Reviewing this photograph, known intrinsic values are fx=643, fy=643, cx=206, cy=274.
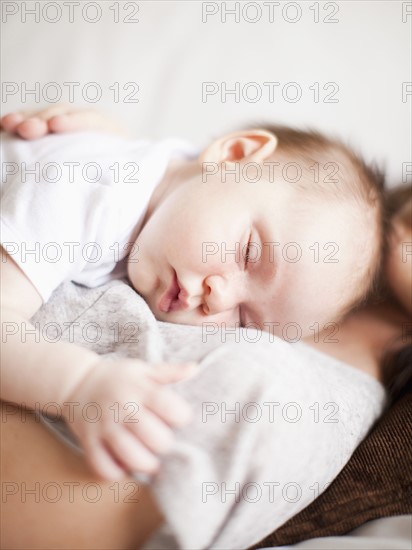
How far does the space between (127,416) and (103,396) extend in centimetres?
4

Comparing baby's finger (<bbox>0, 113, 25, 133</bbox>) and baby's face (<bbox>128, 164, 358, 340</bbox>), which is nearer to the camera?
baby's face (<bbox>128, 164, 358, 340</bbox>)

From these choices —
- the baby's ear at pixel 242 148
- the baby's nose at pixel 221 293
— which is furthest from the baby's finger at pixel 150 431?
the baby's ear at pixel 242 148

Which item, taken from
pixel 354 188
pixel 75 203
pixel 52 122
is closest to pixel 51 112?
pixel 52 122

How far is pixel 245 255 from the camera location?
1.03m

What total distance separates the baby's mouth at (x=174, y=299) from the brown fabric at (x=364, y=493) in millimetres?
344

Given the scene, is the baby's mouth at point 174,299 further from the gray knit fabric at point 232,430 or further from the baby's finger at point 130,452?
the baby's finger at point 130,452

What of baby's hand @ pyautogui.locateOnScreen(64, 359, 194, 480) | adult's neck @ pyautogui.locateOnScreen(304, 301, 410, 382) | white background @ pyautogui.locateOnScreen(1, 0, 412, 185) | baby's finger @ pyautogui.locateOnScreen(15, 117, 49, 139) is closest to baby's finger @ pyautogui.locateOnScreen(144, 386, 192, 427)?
baby's hand @ pyautogui.locateOnScreen(64, 359, 194, 480)

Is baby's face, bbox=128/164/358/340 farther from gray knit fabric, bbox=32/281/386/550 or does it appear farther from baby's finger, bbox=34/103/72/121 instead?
baby's finger, bbox=34/103/72/121

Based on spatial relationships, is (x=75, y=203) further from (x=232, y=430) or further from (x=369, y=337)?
(x=369, y=337)

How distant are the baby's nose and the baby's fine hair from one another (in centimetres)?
19

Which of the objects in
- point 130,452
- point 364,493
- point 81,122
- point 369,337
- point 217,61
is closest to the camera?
point 130,452

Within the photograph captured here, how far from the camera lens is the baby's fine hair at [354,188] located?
3.53ft

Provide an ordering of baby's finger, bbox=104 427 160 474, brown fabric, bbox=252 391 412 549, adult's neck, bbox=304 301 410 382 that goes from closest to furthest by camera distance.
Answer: baby's finger, bbox=104 427 160 474 < brown fabric, bbox=252 391 412 549 < adult's neck, bbox=304 301 410 382

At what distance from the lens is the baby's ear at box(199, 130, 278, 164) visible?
1.14 metres
